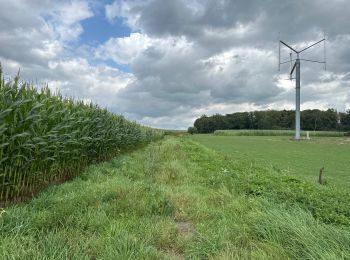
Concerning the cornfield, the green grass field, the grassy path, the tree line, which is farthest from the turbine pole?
the tree line

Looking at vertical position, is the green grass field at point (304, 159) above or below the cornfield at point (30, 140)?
below

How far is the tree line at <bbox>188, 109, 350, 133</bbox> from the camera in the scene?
374 ft

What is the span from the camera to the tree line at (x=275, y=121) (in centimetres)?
11388

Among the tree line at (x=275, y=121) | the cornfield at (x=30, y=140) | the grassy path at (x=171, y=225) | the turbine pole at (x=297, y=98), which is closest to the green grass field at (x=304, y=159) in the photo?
the grassy path at (x=171, y=225)

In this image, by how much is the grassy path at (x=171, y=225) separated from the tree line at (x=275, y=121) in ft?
375

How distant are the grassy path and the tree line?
114 m

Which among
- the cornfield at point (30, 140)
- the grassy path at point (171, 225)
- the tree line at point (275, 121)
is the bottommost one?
the grassy path at point (171, 225)

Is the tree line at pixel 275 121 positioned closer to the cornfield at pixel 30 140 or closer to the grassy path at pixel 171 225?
the cornfield at pixel 30 140

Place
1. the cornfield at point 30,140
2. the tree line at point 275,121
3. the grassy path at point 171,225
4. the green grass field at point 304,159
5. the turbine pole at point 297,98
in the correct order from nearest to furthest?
the grassy path at point 171,225
the cornfield at point 30,140
the green grass field at point 304,159
the turbine pole at point 297,98
the tree line at point 275,121

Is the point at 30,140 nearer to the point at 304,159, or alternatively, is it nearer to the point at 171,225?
the point at 171,225

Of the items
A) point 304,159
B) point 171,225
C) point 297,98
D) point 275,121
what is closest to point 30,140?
point 171,225

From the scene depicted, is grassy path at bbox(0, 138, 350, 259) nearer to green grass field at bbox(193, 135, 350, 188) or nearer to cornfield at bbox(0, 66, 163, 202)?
cornfield at bbox(0, 66, 163, 202)

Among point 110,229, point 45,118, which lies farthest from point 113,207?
point 45,118

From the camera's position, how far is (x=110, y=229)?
15.5 feet
